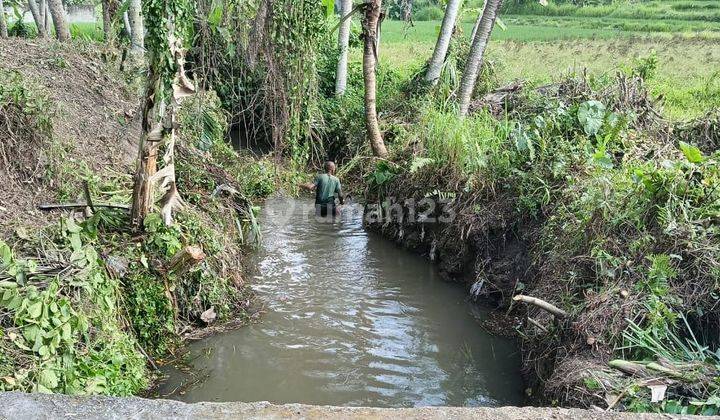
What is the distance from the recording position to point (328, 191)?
914 centimetres

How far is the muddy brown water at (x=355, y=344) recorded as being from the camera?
530 cm

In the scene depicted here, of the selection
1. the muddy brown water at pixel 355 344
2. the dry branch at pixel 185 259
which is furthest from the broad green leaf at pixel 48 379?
the dry branch at pixel 185 259

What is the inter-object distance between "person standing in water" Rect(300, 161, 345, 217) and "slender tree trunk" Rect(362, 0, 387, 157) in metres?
0.86

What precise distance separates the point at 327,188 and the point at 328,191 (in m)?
0.05

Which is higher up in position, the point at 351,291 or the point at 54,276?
the point at 54,276

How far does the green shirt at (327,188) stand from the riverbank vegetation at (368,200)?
22.5 inches

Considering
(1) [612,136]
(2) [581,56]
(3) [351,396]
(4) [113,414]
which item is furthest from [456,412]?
(2) [581,56]

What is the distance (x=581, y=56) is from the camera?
1562 cm

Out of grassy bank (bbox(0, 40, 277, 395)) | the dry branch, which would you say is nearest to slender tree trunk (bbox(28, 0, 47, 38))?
grassy bank (bbox(0, 40, 277, 395))

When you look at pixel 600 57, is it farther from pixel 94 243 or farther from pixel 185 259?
pixel 94 243

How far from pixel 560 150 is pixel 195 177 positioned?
4396 millimetres

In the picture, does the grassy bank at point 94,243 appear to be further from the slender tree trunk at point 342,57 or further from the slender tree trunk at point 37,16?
the slender tree trunk at point 342,57

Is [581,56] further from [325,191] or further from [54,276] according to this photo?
[54,276]

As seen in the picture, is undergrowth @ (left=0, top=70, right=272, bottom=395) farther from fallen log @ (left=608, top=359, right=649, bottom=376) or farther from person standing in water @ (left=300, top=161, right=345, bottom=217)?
fallen log @ (left=608, top=359, right=649, bottom=376)
